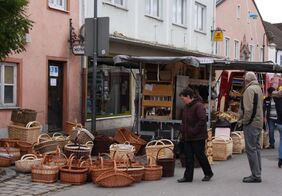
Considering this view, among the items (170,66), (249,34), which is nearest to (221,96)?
(170,66)

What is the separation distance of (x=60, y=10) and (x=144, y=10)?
20.1 feet

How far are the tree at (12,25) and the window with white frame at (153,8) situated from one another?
12.8m

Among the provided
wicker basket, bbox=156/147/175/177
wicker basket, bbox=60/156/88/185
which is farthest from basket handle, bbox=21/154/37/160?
wicker basket, bbox=156/147/175/177

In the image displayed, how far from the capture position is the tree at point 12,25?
9.23m

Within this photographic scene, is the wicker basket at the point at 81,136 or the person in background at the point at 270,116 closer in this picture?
the wicker basket at the point at 81,136

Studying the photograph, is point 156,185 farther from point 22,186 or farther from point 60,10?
point 60,10

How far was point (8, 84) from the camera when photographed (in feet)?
47.4

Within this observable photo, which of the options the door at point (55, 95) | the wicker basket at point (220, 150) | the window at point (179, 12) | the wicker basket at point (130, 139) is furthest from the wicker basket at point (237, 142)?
the window at point (179, 12)

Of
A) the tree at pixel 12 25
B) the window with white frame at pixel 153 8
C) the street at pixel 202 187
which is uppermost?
the window with white frame at pixel 153 8

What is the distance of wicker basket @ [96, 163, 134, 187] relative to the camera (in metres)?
9.03

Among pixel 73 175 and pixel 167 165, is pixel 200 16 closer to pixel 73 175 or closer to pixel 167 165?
pixel 167 165

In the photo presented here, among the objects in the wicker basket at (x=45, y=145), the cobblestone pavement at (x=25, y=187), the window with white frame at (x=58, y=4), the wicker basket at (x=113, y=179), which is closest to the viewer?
the cobblestone pavement at (x=25, y=187)

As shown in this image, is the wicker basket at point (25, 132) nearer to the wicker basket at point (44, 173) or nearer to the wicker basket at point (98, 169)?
the wicker basket at point (44, 173)

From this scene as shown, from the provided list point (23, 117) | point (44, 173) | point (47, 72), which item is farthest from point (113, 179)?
point (47, 72)
